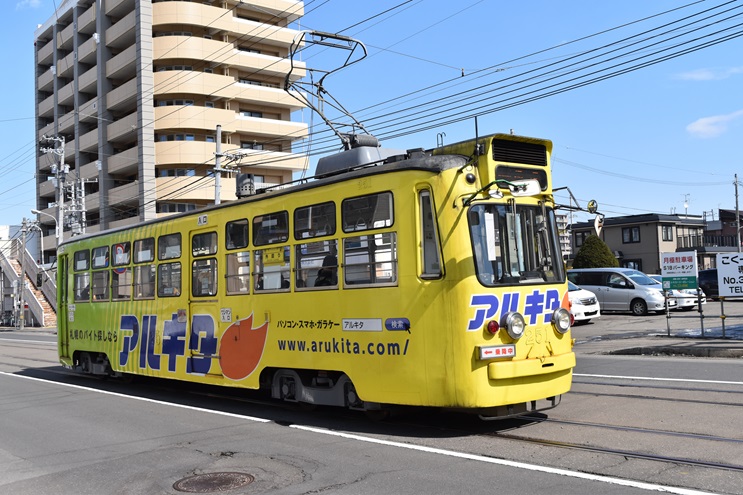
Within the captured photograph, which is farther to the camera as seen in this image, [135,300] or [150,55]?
[150,55]

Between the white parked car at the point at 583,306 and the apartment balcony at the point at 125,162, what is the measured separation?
39781 mm

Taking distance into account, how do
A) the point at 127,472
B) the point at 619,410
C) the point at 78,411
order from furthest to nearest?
the point at 78,411, the point at 619,410, the point at 127,472

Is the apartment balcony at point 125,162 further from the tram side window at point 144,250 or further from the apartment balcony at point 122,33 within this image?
the tram side window at point 144,250

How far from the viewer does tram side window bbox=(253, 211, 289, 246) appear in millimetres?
9820

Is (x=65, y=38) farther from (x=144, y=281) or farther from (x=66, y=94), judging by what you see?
(x=144, y=281)

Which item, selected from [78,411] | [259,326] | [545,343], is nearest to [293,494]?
[545,343]

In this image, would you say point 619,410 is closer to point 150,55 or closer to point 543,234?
point 543,234

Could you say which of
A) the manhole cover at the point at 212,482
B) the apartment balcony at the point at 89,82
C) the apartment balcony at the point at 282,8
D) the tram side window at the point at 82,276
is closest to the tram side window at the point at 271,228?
the manhole cover at the point at 212,482

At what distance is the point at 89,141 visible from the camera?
60406mm

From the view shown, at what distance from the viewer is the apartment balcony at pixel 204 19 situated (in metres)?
53.0

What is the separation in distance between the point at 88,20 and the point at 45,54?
13439mm

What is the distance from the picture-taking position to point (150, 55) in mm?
52844

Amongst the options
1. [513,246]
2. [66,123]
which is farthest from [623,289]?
[66,123]

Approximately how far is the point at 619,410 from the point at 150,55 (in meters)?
50.9
